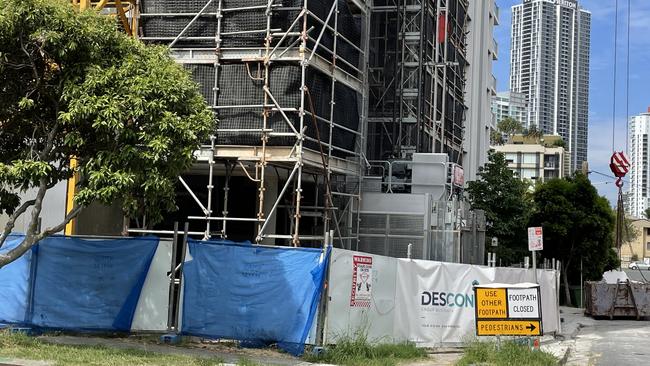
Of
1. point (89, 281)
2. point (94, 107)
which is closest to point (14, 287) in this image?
point (89, 281)

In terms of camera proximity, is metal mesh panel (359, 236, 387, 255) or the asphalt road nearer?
the asphalt road

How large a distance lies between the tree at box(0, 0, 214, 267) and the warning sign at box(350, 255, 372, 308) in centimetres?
342

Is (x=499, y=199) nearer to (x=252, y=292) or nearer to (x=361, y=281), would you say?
(x=361, y=281)

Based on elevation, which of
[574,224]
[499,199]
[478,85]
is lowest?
[574,224]

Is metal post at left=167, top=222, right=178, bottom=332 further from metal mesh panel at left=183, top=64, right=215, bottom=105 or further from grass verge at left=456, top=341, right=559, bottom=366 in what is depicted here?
metal mesh panel at left=183, top=64, right=215, bottom=105

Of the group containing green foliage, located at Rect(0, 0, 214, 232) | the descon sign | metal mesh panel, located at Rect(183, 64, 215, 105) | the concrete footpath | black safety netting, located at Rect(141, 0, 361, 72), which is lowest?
the concrete footpath

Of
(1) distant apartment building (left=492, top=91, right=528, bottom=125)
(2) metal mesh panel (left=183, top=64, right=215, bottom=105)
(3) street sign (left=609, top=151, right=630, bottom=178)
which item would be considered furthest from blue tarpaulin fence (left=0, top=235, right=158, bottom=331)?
(1) distant apartment building (left=492, top=91, right=528, bottom=125)

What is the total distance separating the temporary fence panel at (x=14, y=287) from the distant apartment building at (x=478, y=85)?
30090 mm

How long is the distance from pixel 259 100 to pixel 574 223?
82.7 feet

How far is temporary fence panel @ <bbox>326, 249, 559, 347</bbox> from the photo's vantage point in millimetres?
12906

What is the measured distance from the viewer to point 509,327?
13164 mm

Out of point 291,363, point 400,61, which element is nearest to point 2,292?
point 291,363

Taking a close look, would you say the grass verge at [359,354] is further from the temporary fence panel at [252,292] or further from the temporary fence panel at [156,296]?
the temporary fence panel at [156,296]

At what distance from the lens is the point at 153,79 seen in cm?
1212
